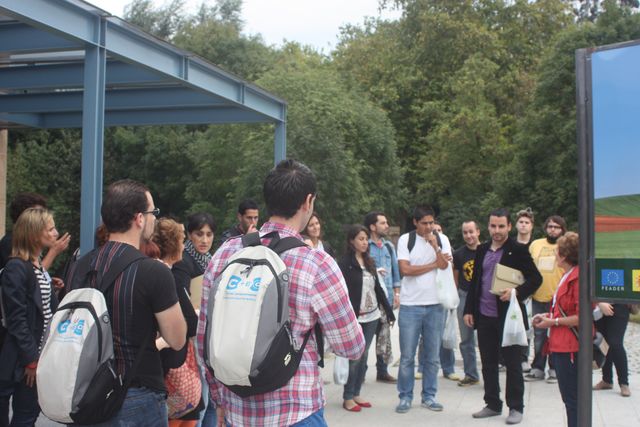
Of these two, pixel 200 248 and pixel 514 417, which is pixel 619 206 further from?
pixel 514 417

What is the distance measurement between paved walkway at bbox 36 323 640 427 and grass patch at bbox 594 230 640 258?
12.2 feet

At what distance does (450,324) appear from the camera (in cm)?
870

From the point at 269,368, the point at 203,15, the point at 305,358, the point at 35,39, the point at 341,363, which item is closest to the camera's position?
the point at 269,368

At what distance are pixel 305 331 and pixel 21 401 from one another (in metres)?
3.06

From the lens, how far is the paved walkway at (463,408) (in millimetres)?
7121

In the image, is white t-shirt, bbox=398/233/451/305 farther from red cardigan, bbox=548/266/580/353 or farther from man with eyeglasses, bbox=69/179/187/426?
man with eyeglasses, bbox=69/179/187/426

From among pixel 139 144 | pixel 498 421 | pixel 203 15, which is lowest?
pixel 498 421

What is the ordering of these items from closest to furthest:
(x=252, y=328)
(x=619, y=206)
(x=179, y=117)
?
(x=252, y=328), (x=619, y=206), (x=179, y=117)

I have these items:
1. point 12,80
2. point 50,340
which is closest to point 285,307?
point 50,340

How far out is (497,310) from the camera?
7.15m

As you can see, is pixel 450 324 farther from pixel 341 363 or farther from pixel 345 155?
pixel 345 155

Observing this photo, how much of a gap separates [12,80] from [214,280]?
27.7 ft

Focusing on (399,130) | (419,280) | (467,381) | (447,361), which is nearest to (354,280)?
(419,280)

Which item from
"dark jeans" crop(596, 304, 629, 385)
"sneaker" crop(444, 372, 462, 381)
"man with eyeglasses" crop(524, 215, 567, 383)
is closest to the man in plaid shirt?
"dark jeans" crop(596, 304, 629, 385)
